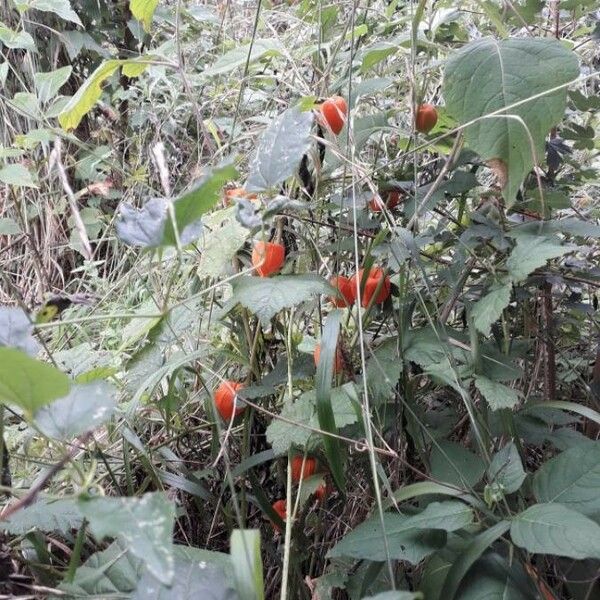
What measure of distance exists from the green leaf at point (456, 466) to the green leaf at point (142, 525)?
1.28ft

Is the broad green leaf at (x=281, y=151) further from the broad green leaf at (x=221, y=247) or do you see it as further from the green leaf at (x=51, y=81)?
the green leaf at (x=51, y=81)

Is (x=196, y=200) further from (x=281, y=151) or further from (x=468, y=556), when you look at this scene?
(x=468, y=556)

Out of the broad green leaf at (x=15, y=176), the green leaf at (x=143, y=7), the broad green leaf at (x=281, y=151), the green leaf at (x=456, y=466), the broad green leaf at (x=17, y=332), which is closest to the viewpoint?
the broad green leaf at (x=17, y=332)

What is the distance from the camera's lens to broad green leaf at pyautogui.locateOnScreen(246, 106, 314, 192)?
55 cm

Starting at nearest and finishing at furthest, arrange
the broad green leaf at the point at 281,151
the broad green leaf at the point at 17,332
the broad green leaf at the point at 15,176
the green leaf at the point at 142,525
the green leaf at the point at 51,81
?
the green leaf at the point at 142,525, the broad green leaf at the point at 17,332, the broad green leaf at the point at 281,151, the green leaf at the point at 51,81, the broad green leaf at the point at 15,176

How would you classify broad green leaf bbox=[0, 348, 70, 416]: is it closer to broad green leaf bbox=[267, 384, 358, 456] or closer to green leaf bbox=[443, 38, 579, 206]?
broad green leaf bbox=[267, 384, 358, 456]

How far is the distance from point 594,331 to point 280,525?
1.94ft

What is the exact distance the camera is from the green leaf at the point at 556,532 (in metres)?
0.50

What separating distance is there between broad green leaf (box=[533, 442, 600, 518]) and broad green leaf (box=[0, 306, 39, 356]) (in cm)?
45

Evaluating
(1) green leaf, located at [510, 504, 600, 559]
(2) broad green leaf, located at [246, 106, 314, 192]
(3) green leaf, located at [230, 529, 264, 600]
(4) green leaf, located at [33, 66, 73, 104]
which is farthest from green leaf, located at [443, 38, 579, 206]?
(4) green leaf, located at [33, 66, 73, 104]

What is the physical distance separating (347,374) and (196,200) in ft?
1.26

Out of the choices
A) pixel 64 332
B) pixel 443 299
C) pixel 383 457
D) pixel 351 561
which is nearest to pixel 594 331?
pixel 443 299

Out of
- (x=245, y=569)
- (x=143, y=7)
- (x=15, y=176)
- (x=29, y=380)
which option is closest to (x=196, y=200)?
(x=29, y=380)

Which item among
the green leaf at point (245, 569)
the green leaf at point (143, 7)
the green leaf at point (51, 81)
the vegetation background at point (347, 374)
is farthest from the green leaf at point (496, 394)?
the green leaf at point (51, 81)
